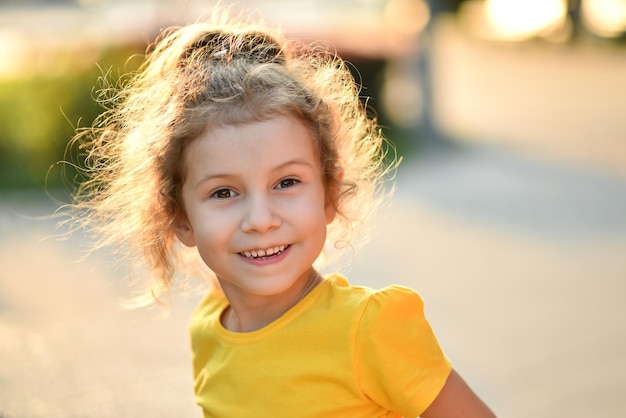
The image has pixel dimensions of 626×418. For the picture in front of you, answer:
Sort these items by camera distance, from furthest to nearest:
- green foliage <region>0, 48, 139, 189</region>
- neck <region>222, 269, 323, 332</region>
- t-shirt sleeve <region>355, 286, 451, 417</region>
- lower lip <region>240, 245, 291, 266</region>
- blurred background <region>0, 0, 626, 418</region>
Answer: green foliage <region>0, 48, 139, 189</region>, blurred background <region>0, 0, 626, 418</region>, neck <region>222, 269, 323, 332</region>, lower lip <region>240, 245, 291, 266</region>, t-shirt sleeve <region>355, 286, 451, 417</region>

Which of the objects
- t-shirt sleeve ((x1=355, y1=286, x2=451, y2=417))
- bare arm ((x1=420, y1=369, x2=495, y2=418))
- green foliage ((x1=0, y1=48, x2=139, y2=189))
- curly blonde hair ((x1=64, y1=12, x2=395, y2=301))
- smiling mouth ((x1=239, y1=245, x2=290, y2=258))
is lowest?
bare arm ((x1=420, y1=369, x2=495, y2=418))

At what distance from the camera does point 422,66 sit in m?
9.02

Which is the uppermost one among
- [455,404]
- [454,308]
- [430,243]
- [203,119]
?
[430,243]

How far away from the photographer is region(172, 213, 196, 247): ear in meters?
2.24

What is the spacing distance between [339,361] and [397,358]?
119 millimetres

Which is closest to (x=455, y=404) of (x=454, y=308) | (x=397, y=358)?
(x=397, y=358)

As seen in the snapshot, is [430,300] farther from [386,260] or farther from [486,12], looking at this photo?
[486,12]

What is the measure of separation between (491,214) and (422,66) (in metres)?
2.90

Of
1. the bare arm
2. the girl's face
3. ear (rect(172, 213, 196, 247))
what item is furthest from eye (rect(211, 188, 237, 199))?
the bare arm

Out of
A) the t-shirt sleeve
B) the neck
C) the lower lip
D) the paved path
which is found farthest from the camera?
the paved path

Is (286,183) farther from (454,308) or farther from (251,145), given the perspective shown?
(454,308)

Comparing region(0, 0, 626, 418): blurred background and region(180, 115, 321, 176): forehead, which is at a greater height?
region(0, 0, 626, 418): blurred background

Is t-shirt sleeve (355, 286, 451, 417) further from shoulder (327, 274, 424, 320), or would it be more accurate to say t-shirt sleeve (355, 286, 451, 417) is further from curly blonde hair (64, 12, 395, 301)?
curly blonde hair (64, 12, 395, 301)

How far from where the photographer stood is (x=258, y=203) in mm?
1944
